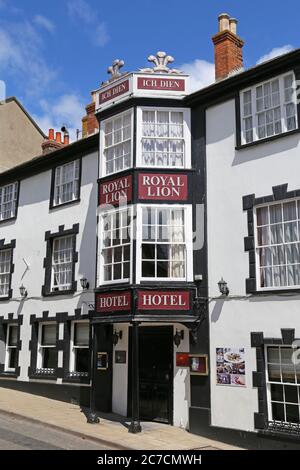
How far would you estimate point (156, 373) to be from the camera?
537 inches

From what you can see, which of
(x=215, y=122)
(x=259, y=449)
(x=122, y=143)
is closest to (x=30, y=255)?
(x=122, y=143)

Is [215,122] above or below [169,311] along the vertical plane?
above

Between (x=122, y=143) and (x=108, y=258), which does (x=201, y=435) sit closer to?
(x=108, y=258)

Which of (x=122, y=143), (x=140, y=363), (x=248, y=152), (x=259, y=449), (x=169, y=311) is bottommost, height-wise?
(x=259, y=449)

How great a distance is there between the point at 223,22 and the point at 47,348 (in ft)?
39.2

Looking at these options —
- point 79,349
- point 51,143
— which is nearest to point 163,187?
point 79,349

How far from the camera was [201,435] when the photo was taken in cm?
1209

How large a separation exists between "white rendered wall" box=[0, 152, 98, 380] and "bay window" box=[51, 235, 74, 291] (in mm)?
389

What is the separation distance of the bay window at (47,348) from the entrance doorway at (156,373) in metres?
3.64

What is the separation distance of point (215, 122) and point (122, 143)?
2.78 m

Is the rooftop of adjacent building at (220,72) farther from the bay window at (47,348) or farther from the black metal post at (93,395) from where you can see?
the black metal post at (93,395)

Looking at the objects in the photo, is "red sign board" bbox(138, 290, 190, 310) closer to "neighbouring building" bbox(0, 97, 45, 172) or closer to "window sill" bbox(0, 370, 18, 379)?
"window sill" bbox(0, 370, 18, 379)

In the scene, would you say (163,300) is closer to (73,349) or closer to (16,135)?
(73,349)

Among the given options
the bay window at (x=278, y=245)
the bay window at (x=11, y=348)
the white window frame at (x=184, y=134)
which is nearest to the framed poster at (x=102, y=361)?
the bay window at (x=11, y=348)
